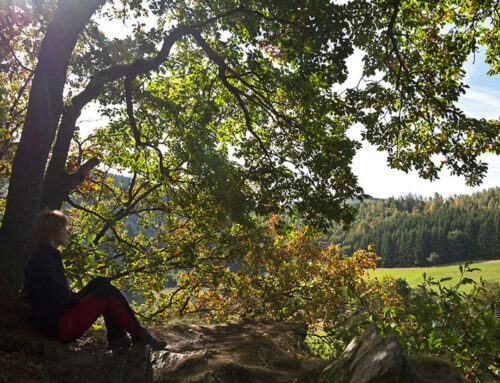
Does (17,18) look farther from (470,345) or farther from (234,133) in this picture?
(470,345)

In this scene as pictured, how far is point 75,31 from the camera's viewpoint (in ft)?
22.1

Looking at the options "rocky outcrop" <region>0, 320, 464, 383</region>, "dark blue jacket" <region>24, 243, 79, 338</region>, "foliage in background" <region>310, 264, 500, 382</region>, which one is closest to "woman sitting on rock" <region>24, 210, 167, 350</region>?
"dark blue jacket" <region>24, 243, 79, 338</region>

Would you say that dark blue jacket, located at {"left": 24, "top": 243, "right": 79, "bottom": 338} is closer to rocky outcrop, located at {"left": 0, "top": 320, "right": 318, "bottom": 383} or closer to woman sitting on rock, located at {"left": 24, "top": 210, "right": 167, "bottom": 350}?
woman sitting on rock, located at {"left": 24, "top": 210, "right": 167, "bottom": 350}

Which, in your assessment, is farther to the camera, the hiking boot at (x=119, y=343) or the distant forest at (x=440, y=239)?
the distant forest at (x=440, y=239)

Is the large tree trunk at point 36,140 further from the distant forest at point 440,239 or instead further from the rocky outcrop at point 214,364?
the distant forest at point 440,239

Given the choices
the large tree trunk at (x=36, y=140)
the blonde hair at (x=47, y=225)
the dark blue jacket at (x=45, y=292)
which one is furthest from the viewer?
the large tree trunk at (x=36, y=140)

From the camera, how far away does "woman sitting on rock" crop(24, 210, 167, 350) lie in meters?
4.21

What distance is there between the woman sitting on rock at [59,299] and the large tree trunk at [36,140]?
4.67ft

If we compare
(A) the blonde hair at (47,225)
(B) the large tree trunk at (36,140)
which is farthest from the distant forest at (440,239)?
(A) the blonde hair at (47,225)

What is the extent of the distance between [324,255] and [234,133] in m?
9.03

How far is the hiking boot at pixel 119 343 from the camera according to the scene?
4.74m

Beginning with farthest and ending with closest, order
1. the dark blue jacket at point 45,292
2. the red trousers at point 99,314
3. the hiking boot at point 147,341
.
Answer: the hiking boot at point 147,341 < the red trousers at point 99,314 < the dark blue jacket at point 45,292

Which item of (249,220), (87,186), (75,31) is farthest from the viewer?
(87,186)

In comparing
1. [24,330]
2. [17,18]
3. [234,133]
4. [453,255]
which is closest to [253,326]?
[24,330]
